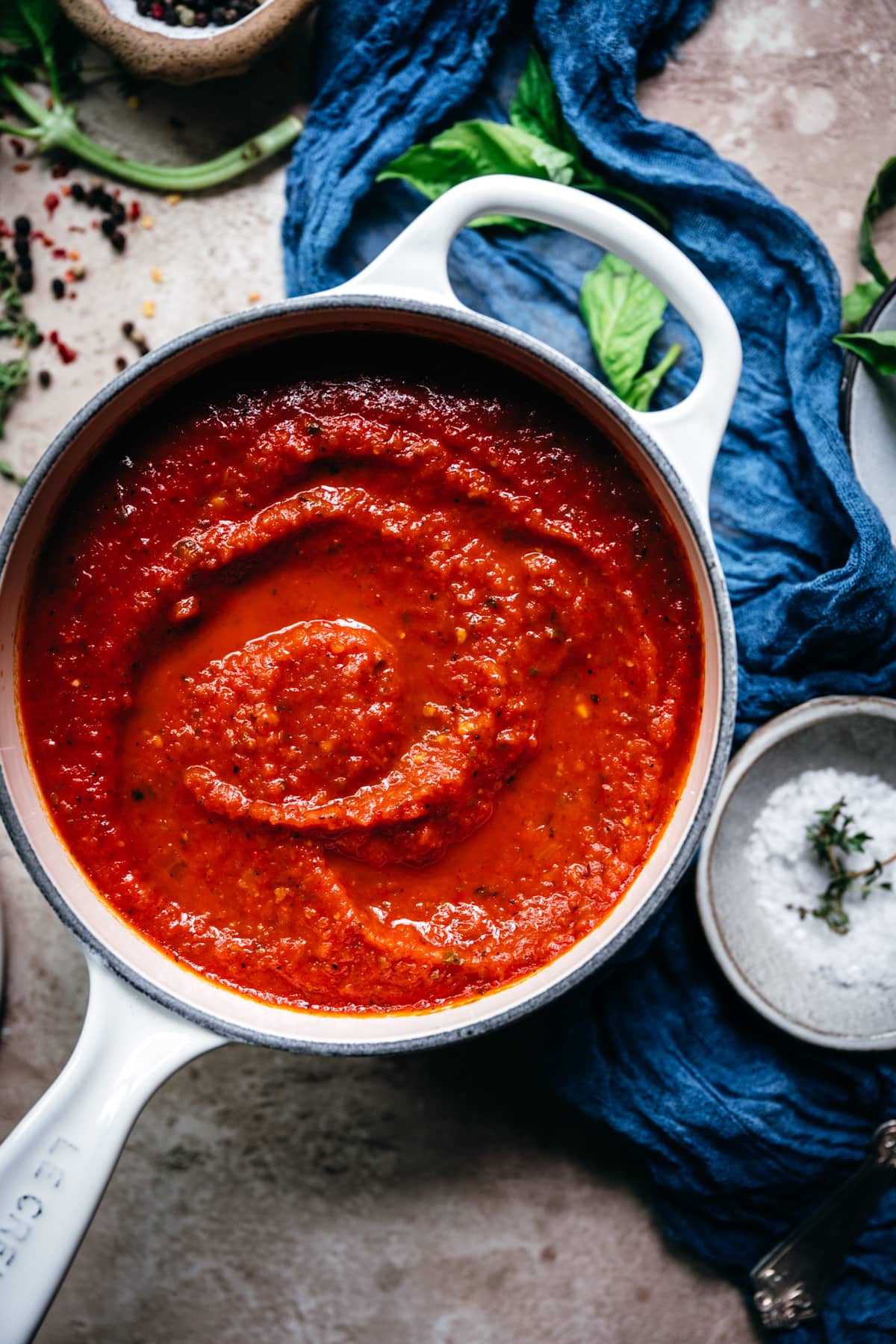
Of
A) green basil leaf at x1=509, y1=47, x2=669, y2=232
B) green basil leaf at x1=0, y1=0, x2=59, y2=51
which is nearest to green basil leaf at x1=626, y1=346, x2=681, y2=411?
green basil leaf at x1=509, y1=47, x2=669, y2=232

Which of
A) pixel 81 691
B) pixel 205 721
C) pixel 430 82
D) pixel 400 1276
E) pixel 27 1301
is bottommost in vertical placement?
pixel 400 1276

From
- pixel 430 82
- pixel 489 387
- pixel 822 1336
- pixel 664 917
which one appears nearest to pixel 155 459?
pixel 489 387

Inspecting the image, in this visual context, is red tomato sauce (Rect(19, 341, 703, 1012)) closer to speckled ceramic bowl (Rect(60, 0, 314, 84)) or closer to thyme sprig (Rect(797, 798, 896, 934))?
thyme sprig (Rect(797, 798, 896, 934))

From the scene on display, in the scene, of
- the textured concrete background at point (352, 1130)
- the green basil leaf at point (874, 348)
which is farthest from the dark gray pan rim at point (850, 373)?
the textured concrete background at point (352, 1130)

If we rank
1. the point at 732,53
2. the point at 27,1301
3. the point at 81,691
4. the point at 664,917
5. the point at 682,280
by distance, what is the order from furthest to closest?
the point at 732,53
the point at 664,917
the point at 81,691
the point at 682,280
the point at 27,1301

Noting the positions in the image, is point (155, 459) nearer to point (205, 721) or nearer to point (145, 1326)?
point (205, 721)
